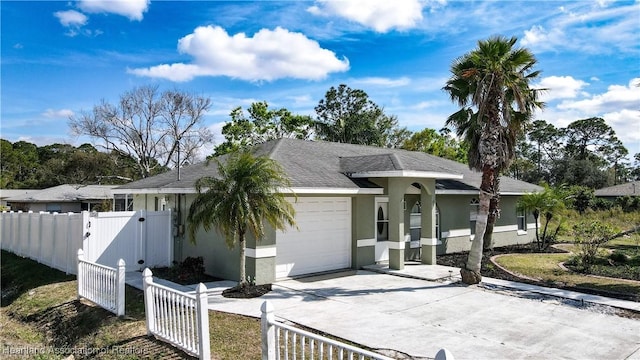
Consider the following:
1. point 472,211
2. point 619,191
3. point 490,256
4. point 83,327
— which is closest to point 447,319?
point 83,327

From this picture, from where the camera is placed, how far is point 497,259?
15.3 metres

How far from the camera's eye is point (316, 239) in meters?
12.6

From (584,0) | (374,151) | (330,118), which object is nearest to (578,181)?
(330,118)

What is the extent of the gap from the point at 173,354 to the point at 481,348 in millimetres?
4788

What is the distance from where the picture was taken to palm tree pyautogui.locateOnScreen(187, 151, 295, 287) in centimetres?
936

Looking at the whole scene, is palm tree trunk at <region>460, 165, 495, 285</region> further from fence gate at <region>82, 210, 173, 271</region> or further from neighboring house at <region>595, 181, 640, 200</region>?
neighboring house at <region>595, 181, 640, 200</region>

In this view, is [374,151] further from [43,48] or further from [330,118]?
[330,118]

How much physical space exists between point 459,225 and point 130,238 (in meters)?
12.1

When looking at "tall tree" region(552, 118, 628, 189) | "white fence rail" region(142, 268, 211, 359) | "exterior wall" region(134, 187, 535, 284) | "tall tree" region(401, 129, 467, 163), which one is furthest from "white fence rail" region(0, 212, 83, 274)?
"tall tree" region(552, 118, 628, 189)

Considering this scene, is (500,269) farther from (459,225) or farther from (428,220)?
(459,225)

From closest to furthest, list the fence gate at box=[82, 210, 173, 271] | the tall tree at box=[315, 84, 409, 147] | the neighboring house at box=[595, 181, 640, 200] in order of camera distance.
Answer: the fence gate at box=[82, 210, 173, 271] → the neighboring house at box=[595, 181, 640, 200] → the tall tree at box=[315, 84, 409, 147]

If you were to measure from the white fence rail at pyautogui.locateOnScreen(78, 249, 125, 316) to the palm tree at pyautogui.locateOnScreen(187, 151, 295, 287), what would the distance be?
1929 millimetres

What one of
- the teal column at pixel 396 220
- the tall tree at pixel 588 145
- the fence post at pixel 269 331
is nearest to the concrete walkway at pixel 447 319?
the teal column at pixel 396 220

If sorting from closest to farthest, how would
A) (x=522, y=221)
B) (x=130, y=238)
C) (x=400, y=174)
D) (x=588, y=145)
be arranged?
(x=400, y=174) < (x=130, y=238) < (x=522, y=221) < (x=588, y=145)
